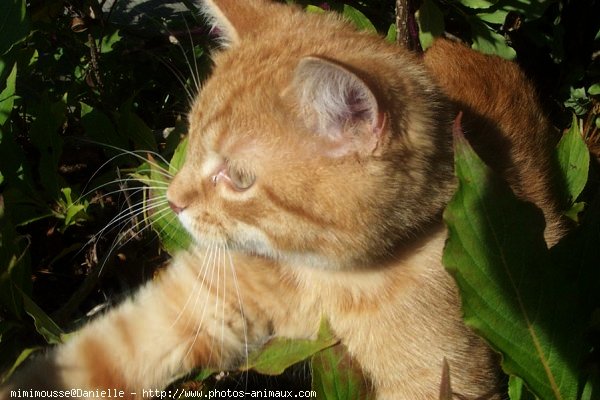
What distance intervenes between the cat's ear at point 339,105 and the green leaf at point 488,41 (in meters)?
1.23

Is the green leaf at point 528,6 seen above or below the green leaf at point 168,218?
above

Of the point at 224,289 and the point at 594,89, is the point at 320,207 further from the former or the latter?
the point at 594,89

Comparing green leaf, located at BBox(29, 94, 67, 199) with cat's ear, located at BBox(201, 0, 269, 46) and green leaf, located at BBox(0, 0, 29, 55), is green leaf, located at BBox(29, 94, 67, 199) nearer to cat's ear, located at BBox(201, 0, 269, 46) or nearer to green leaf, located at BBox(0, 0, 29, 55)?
green leaf, located at BBox(0, 0, 29, 55)

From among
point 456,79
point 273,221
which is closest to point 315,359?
point 273,221

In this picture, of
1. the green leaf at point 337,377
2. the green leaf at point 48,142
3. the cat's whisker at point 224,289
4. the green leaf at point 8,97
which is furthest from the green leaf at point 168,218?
Result: the green leaf at point 337,377

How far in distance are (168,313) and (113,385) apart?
231 millimetres

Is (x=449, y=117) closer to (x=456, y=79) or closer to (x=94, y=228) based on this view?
(x=456, y=79)

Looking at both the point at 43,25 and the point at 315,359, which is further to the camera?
the point at 43,25

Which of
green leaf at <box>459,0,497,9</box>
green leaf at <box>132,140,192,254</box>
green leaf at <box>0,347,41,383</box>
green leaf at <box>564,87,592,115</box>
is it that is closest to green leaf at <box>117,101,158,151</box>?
green leaf at <box>132,140,192,254</box>

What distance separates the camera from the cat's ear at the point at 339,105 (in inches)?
41.9

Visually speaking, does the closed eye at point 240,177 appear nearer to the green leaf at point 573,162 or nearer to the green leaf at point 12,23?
the green leaf at point 12,23

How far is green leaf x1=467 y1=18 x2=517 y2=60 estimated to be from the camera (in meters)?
2.23

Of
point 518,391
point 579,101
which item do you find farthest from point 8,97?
point 579,101

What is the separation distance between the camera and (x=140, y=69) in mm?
2408
